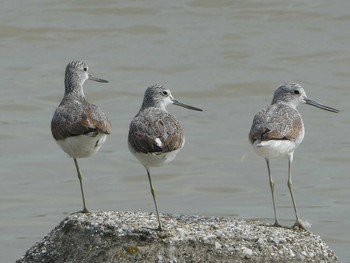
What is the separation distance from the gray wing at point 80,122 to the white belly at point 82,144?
0.15ft

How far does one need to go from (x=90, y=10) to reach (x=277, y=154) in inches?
519

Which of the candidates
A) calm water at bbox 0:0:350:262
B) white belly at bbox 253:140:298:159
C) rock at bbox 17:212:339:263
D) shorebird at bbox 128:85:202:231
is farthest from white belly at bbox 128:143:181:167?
calm water at bbox 0:0:350:262

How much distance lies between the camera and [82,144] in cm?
884

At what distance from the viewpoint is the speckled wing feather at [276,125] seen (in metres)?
8.58

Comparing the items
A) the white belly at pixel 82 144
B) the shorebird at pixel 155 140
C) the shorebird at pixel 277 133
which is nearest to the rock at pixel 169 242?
the shorebird at pixel 155 140

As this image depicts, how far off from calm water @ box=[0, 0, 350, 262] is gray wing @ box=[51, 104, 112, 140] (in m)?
2.33

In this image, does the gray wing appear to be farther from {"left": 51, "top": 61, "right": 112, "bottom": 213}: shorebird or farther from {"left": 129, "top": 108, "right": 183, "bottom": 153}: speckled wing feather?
{"left": 129, "top": 108, "right": 183, "bottom": 153}: speckled wing feather

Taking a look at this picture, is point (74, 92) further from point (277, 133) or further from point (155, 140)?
point (277, 133)

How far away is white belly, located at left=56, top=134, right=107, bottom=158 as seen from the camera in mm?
8812

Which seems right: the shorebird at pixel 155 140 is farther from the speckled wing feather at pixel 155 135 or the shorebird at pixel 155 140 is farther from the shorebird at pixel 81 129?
the shorebird at pixel 81 129

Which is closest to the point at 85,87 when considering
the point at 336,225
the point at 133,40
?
the point at 133,40

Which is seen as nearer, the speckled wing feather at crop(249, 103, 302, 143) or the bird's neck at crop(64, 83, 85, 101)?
the speckled wing feather at crop(249, 103, 302, 143)

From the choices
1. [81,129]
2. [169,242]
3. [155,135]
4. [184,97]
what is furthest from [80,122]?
[184,97]

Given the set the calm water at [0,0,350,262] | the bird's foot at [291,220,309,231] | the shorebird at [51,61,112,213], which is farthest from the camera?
the calm water at [0,0,350,262]
